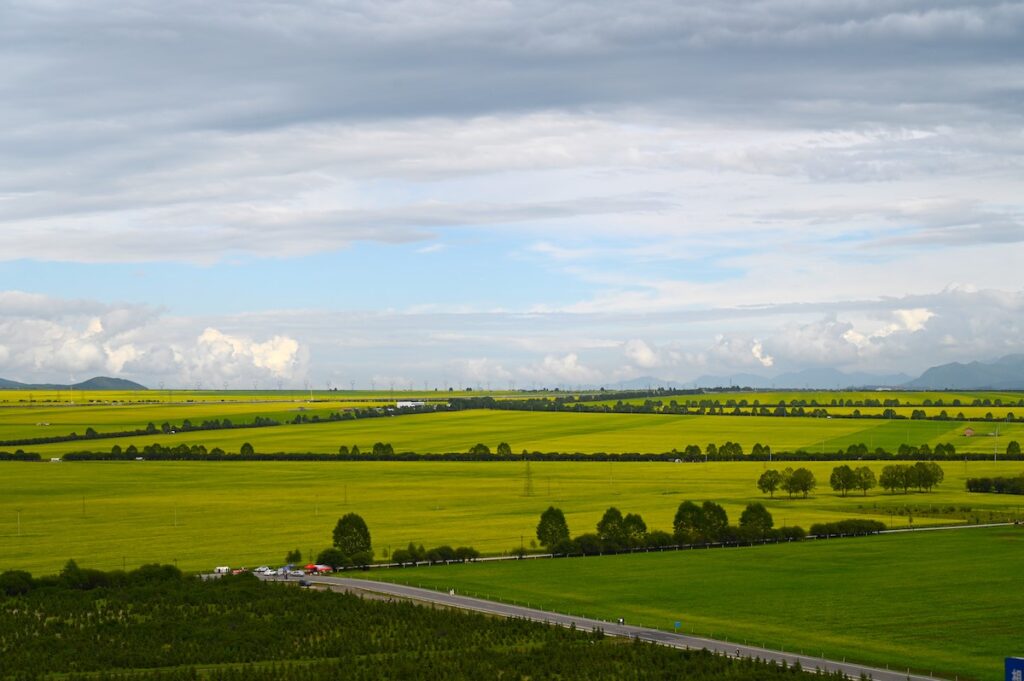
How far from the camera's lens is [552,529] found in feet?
419

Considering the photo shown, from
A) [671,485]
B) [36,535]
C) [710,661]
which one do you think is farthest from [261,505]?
[710,661]

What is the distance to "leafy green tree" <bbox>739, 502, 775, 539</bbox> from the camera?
131 m

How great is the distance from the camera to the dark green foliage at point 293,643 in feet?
244

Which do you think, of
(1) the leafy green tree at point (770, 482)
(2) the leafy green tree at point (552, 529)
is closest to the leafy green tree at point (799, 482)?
(1) the leafy green tree at point (770, 482)

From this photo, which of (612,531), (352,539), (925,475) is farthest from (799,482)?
(352,539)

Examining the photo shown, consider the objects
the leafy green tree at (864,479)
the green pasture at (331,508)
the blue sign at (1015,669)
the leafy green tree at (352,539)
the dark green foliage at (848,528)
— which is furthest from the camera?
the leafy green tree at (864,479)

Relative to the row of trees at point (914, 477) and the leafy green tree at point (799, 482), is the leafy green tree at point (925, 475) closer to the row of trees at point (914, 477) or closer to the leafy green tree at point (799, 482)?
the row of trees at point (914, 477)

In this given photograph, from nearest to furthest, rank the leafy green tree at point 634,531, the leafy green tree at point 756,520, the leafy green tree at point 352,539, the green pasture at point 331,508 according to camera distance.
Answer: the leafy green tree at point 352,539 < the leafy green tree at point 634,531 < the green pasture at point 331,508 < the leafy green tree at point 756,520

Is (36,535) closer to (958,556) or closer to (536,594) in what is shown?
(536,594)

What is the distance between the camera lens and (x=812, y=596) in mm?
96250

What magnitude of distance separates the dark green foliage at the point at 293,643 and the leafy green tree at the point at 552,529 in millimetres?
34070

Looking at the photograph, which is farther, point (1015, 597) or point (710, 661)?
point (1015, 597)

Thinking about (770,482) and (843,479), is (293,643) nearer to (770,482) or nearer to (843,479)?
(770,482)

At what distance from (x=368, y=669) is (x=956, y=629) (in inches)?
1558
